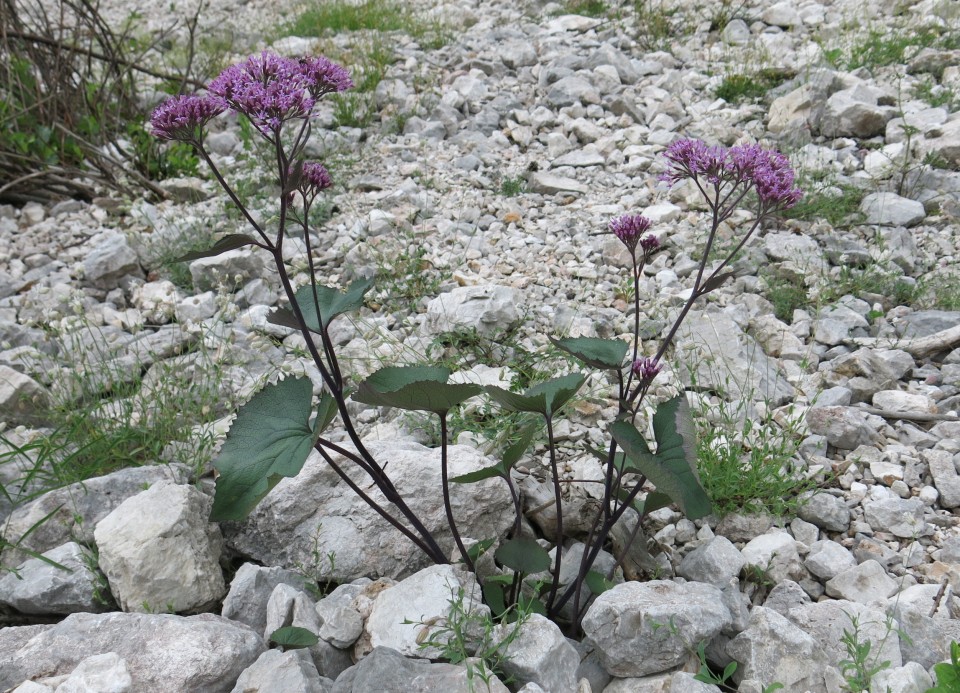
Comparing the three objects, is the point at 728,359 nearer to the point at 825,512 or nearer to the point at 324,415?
the point at 825,512

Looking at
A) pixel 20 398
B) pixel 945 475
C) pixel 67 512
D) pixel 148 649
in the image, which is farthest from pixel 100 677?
pixel 945 475

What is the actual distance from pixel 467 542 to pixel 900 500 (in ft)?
4.69

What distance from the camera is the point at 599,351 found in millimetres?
2037

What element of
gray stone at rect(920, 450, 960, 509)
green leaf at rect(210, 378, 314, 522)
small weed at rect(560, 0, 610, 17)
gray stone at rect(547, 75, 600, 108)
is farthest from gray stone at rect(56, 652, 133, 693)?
small weed at rect(560, 0, 610, 17)

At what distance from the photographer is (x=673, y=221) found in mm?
4406

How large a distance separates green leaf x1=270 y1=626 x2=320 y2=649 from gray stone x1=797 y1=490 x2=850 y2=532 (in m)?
1.61

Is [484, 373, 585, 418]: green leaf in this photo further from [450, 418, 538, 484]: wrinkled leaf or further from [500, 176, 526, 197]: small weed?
[500, 176, 526, 197]: small weed

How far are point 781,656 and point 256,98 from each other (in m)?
1.84

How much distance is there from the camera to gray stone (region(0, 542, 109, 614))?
7.41ft

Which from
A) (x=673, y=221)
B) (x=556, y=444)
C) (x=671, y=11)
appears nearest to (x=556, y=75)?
(x=671, y=11)

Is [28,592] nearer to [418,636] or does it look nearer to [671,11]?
[418,636]

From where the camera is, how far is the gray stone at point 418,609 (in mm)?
1919

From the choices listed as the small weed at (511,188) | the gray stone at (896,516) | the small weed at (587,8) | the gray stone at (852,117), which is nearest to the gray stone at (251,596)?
the gray stone at (896,516)

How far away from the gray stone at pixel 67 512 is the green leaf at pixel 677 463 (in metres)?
1.58
